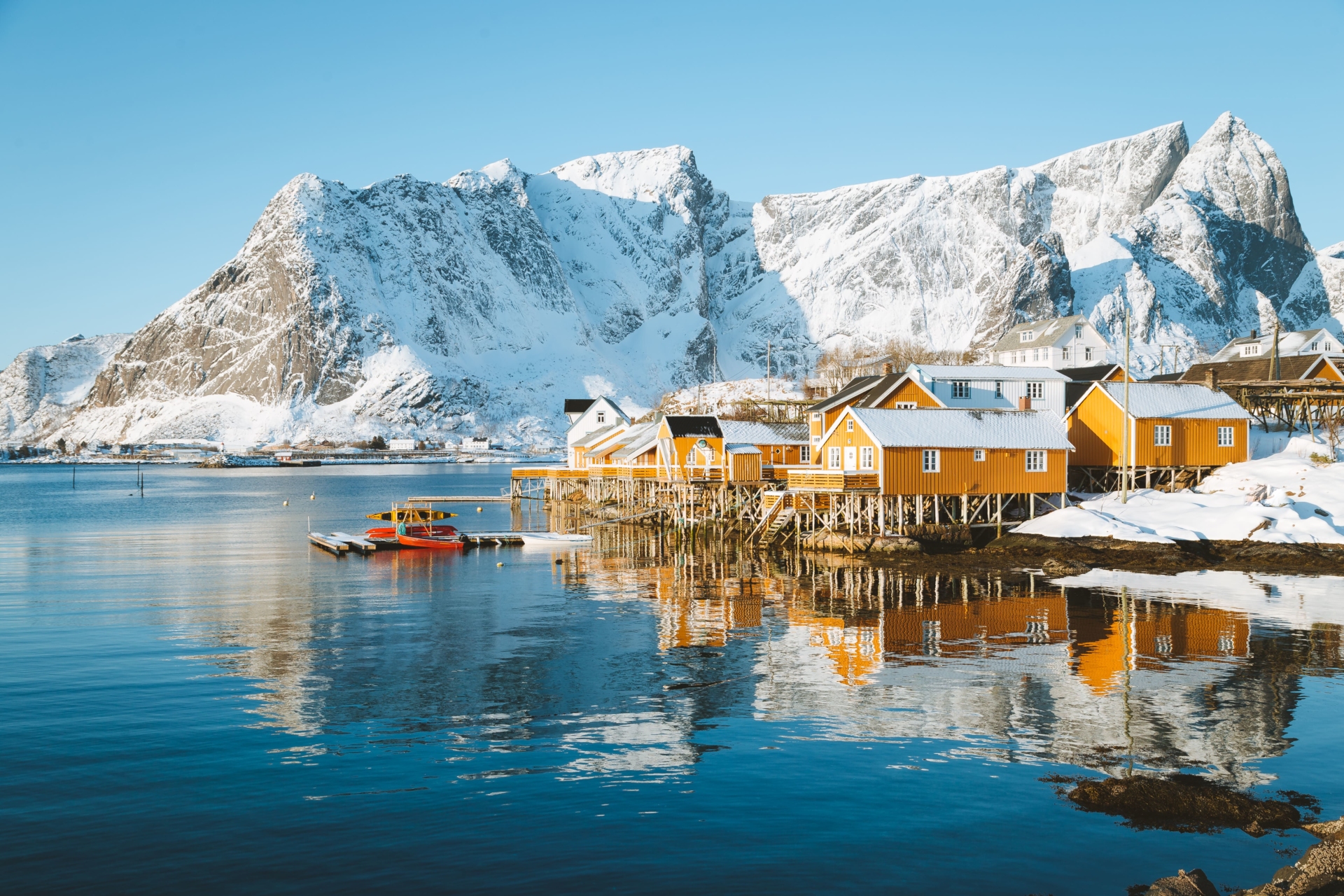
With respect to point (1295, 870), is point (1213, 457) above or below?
above

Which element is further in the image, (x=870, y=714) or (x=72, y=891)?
(x=870, y=714)

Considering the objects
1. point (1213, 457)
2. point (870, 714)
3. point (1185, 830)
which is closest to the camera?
point (1185, 830)

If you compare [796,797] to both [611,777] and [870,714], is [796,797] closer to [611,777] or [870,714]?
[611,777]

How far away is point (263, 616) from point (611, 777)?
837 inches

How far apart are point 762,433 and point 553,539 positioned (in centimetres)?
1630

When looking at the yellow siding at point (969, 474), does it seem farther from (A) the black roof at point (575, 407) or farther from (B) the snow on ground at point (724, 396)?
(B) the snow on ground at point (724, 396)

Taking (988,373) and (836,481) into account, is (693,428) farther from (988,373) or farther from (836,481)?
(836,481)

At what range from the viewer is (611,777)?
17.0m

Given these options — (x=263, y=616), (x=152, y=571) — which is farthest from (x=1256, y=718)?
(x=152, y=571)

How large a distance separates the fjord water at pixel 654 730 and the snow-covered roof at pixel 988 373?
2071 centimetres

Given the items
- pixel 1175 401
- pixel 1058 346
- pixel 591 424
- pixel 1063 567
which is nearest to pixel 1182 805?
pixel 1063 567

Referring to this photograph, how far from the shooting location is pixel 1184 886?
1215 centimetres

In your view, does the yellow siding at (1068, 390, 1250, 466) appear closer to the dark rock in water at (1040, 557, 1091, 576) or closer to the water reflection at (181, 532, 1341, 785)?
the dark rock in water at (1040, 557, 1091, 576)

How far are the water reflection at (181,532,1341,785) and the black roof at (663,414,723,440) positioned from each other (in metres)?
26.0
